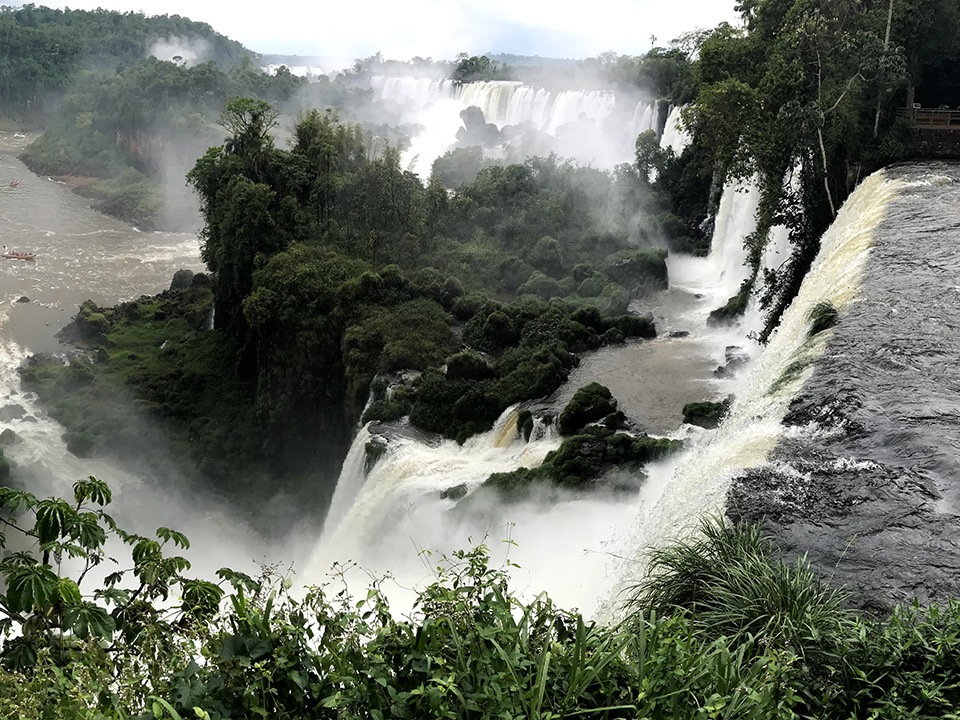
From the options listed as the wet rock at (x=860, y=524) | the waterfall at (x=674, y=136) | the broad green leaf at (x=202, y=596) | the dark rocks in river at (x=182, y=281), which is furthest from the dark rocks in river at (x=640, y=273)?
the broad green leaf at (x=202, y=596)

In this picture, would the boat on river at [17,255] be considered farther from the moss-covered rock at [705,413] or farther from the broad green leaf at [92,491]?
the broad green leaf at [92,491]

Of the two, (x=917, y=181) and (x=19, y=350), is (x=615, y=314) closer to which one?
(x=917, y=181)

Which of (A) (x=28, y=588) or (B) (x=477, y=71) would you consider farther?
(B) (x=477, y=71)

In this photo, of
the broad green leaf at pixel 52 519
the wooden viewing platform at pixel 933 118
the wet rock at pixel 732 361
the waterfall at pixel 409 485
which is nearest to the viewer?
the broad green leaf at pixel 52 519

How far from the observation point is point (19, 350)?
1204 inches

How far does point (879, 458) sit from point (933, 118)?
14697 millimetres

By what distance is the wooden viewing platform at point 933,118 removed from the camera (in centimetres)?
1948

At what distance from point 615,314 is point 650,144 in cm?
1305

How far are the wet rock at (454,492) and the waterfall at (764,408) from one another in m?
3.54

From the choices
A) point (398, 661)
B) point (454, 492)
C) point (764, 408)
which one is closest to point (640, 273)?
point (454, 492)

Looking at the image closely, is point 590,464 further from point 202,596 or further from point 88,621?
point 88,621

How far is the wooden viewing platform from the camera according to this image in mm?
19484

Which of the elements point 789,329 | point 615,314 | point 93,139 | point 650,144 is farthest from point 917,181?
point 93,139

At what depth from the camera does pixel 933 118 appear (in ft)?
65.1
